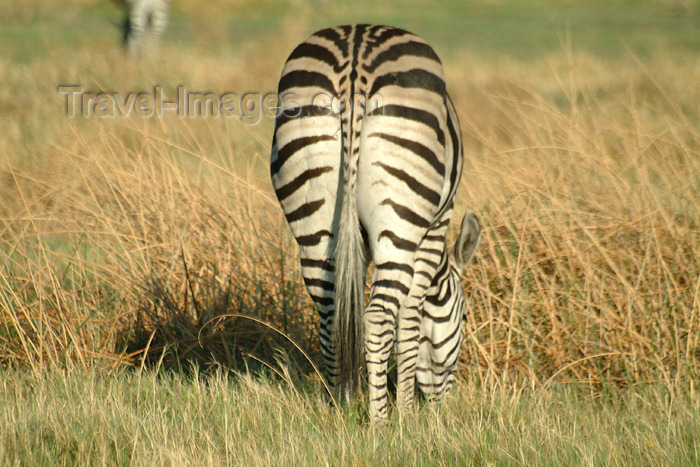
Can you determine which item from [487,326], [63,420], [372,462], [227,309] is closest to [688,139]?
[487,326]

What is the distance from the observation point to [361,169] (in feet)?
9.53

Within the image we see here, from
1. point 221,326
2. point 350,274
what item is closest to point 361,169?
point 350,274

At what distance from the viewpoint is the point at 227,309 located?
14.4 ft

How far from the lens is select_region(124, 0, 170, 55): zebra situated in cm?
1748

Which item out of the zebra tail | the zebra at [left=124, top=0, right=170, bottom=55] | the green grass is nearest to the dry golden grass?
the green grass

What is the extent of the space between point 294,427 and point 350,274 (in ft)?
2.79

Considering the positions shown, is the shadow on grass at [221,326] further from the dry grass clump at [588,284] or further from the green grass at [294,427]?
the dry grass clump at [588,284]

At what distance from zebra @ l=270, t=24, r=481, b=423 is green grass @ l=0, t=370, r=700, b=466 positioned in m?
0.29

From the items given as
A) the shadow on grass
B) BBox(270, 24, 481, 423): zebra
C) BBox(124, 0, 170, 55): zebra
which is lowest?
the shadow on grass

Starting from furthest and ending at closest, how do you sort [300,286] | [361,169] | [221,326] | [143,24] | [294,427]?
1. [143,24]
2. [300,286]
3. [221,326]
4. [294,427]
5. [361,169]

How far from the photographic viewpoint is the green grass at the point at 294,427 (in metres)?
2.92

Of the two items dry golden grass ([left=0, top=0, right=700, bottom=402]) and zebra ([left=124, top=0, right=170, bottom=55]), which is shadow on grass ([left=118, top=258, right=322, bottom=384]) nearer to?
dry golden grass ([left=0, top=0, right=700, bottom=402])

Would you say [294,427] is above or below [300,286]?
below

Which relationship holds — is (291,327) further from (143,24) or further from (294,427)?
(143,24)
